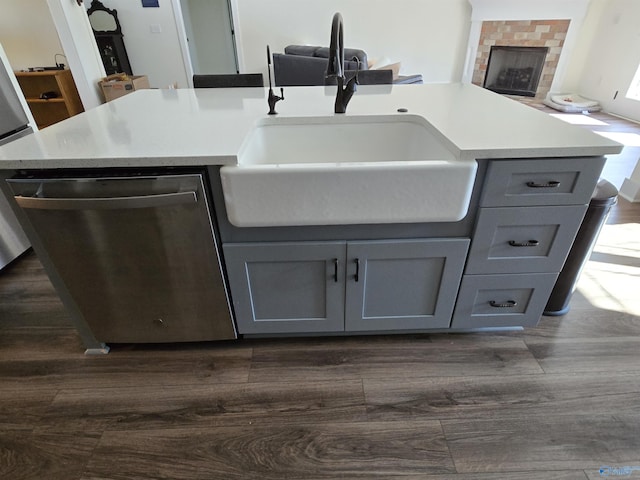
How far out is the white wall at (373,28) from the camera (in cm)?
539

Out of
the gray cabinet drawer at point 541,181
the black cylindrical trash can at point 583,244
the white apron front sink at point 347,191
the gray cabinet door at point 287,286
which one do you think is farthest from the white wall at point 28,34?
the black cylindrical trash can at point 583,244

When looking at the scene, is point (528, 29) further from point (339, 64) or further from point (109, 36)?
point (109, 36)

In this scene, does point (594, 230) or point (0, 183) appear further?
point (594, 230)

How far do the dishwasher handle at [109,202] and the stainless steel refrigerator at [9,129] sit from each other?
121 centimetres

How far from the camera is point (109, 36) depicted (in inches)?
199

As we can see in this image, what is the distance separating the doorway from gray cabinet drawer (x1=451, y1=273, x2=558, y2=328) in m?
6.22

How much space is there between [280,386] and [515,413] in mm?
904

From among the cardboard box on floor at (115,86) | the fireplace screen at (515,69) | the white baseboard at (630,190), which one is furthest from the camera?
the fireplace screen at (515,69)

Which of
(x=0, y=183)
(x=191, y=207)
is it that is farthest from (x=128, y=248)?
(x=0, y=183)

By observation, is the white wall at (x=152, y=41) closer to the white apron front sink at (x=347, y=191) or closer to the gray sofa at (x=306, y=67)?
A: the gray sofa at (x=306, y=67)

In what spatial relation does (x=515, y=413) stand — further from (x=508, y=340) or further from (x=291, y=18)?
(x=291, y=18)

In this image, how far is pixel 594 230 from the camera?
1.49 m

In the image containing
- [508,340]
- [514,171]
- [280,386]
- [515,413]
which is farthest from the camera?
[508,340]

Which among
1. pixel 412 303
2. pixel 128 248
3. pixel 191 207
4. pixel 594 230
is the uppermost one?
pixel 191 207
